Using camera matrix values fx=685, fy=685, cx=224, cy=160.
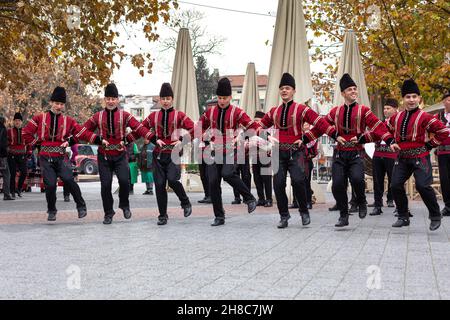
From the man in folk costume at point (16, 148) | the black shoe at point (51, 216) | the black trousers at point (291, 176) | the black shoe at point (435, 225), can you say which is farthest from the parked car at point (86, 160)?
the black shoe at point (435, 225)

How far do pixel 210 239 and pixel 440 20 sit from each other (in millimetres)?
15449

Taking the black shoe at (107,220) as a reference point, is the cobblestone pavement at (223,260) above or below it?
below

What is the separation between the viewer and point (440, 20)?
69.9ft

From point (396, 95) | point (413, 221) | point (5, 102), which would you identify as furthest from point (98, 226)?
point (5, 102)

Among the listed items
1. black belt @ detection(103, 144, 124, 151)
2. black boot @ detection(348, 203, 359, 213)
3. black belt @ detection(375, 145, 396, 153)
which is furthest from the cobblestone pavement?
black belt @ detection(375, 145, 396, 153)

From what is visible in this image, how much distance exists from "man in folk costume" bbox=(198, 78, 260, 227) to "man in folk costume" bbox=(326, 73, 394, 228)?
4.16 feet

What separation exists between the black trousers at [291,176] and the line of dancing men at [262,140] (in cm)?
1

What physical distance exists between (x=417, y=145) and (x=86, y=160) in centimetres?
3425

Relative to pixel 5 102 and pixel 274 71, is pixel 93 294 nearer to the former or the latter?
pixel 274 71

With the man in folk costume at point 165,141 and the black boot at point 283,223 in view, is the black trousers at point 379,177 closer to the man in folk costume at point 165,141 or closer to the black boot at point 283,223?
the black boot at point 283,223

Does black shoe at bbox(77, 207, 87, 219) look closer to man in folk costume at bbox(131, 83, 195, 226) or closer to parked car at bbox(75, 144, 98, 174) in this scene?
man in folk costume at bbox(131, 83, 195, 226)

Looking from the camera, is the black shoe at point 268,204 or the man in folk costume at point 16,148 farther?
the man in folk costume at point 16,148

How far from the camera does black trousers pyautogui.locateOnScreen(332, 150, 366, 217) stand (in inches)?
387

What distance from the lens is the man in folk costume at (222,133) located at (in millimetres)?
10234
